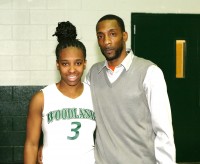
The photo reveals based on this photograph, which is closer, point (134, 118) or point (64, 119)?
point (64, 119)

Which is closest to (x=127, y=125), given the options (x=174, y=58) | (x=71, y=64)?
(x=71, y=64)

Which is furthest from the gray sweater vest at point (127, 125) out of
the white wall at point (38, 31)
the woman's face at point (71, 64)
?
the white wall at point (38, 31)

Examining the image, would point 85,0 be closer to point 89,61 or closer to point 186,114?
point 89,61

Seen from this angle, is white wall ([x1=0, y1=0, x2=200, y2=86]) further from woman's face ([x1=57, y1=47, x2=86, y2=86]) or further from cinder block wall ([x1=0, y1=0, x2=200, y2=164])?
woman's face ([x1=57, y1=47, x2=86, y2=86])

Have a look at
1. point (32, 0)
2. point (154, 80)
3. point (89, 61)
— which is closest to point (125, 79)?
point (154, 80)

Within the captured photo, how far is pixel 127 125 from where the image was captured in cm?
193

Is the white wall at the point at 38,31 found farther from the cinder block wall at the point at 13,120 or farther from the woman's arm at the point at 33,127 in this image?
the woman's arm at the point at 33,127

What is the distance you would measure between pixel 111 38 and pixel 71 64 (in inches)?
13.0

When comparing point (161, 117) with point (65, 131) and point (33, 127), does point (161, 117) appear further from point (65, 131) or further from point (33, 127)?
point (33, 127)

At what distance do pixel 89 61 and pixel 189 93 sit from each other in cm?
145

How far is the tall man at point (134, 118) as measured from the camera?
187cm

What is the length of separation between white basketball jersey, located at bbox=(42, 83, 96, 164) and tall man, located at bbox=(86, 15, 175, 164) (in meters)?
0.12

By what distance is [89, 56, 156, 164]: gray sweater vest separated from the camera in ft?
6.33

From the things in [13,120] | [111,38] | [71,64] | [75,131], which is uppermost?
[111,38]
